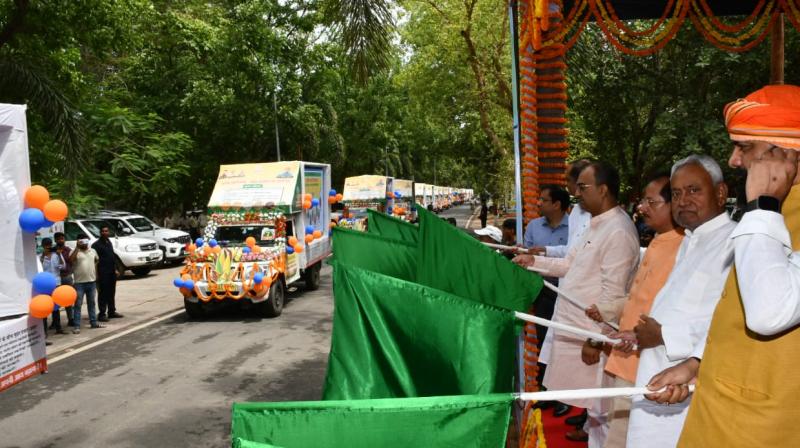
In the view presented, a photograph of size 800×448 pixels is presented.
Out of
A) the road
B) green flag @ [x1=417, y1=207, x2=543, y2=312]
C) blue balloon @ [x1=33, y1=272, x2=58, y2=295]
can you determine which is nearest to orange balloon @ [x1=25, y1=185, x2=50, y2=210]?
blue balloon @ [x1=33, y1=272, x2=58, y2=295]

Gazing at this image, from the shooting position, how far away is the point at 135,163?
17.2 meters

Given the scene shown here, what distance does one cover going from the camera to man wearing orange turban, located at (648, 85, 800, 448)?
1.72m

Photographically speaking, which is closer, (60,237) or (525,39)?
(525,39)

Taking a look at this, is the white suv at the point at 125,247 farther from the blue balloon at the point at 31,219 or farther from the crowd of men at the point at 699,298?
the crowd of men at the point at 699,298

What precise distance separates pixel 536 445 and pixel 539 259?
1.28m

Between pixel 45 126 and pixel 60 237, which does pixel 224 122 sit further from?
pixel 60 237

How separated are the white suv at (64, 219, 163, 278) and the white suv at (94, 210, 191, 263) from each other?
0.55m

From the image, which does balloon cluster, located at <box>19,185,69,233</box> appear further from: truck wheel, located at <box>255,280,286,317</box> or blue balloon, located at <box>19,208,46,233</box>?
truck wheel, located at <box>255,280,286,317</box>

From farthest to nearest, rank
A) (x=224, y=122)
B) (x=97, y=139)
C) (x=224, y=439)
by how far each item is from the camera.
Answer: (x=224, y=122)
(x=97, y=139)
(x=224, y=439)

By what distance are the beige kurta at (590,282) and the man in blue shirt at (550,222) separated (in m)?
1.40

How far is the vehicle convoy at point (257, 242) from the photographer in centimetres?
1166

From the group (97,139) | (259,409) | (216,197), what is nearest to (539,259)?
(259,409)

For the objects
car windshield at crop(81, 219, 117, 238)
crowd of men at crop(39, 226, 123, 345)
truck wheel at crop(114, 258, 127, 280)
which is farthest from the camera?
truck wheel at crop(114, 258, 127, 280)

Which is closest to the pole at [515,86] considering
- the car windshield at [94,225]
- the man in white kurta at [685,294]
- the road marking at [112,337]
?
the man in white kurta at [685,294]
